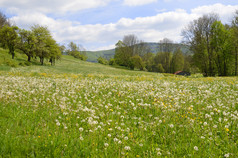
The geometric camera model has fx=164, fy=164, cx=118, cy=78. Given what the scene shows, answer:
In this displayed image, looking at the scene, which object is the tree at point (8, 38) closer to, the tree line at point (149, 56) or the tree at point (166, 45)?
the tree line at point (149, 56)

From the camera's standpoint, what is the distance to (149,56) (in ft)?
348

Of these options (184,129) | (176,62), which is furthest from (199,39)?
(176,62)

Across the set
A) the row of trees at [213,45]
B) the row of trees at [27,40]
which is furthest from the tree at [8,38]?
the row of trees at [213,45]

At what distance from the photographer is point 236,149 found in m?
3.54

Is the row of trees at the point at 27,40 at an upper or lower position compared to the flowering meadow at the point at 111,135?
upper

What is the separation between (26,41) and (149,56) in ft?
245

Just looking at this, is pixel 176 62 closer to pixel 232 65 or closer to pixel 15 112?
pixel 232 65

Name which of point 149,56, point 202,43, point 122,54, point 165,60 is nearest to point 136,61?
point 122,54

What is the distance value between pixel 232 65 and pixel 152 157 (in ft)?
180

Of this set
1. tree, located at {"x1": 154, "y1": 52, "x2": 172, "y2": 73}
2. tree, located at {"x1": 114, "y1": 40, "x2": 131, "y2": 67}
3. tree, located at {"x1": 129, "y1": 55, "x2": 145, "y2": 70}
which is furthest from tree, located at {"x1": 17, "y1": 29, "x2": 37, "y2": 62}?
tree, located at {"x1": 154, "y1": 52, "x2": 172, "y2": 73}

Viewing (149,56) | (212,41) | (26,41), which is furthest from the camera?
(149,56)

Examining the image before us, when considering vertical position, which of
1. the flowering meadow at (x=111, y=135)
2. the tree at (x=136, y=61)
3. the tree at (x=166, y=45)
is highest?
the tree at (x=166, y=45)

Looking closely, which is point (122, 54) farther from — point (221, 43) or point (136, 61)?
point (221, 43)

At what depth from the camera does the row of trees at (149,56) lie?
89188 millimetres
